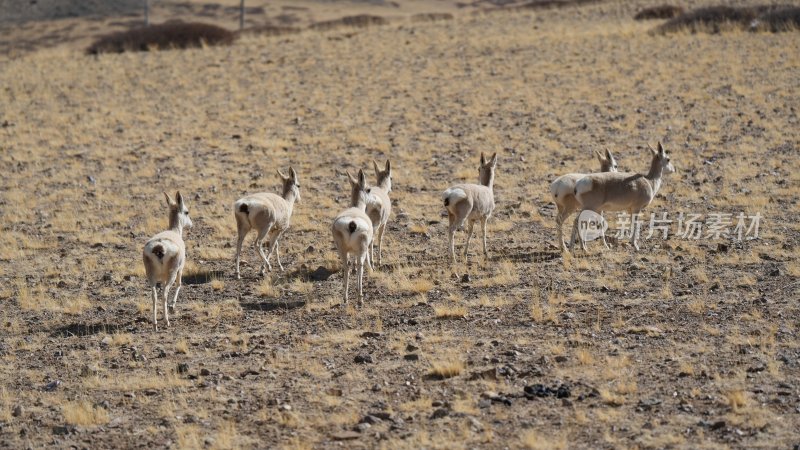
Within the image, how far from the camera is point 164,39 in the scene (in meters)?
43.4

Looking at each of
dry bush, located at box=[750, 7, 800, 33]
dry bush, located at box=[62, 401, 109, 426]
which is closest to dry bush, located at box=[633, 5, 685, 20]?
dry bush, located at box=[750, 7, 800, 33]

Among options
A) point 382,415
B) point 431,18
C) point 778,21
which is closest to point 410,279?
point 382,415

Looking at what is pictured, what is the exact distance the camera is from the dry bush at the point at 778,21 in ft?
123

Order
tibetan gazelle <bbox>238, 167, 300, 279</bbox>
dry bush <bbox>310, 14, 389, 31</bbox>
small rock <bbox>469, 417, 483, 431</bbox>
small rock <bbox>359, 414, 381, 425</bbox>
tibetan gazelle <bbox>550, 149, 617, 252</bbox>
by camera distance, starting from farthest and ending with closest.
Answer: dry bush <bbox>310, 14, 389, 31</bbox>, tibetan gazelle <bbox>550, 149, 617, 252</bbox>, tibetan gazelle <bbox>238, 167, 300, 279</bbox>, small rock <bbox>359, 414, 381, 425</bbox>, small rock <bbox>469, 417, 483, 431</bbox>

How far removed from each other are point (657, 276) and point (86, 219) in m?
11.1

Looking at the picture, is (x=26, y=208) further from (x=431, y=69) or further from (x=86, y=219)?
(x=431, y=69)

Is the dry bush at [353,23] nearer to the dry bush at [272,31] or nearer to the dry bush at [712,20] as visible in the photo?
the dry bush at [272,31]

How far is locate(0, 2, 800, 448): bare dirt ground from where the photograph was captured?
9984mm

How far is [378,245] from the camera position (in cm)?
1599

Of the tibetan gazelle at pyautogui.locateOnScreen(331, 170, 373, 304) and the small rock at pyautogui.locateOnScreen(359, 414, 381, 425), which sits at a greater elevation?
the tibetan gazelle at pyautogui.locateOnScreen(331, 170, 373, 304)

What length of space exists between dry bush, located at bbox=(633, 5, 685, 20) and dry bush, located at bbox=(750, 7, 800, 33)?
4837mm

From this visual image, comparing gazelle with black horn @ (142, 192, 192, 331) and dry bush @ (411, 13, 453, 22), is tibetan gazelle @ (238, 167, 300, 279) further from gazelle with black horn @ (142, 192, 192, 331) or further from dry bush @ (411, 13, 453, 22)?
dry bush @ (411, 13, 453, 22)

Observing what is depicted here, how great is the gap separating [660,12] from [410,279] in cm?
3253

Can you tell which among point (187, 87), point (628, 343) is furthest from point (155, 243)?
point (187, 87)
